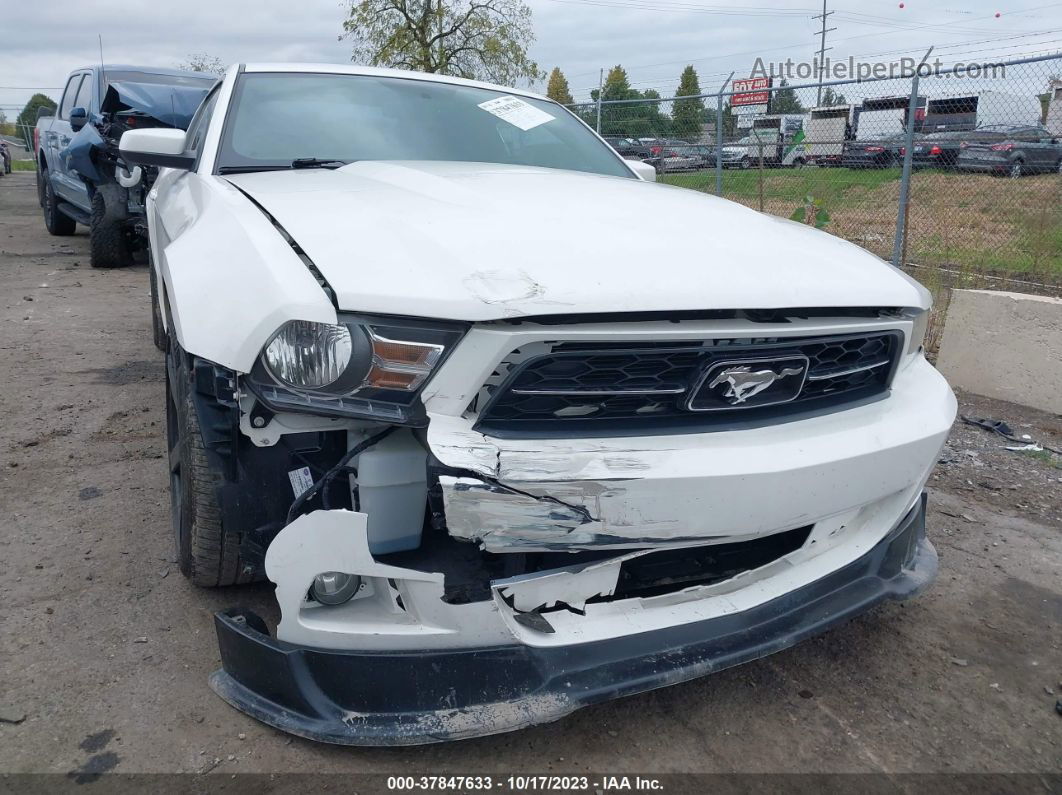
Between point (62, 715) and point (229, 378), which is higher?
point (229, 378)

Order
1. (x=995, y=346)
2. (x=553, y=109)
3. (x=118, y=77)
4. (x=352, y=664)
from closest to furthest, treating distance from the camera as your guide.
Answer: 1. (x=352, y=664)
2. (x=553, y=109)
3. (x=995, y=346)
4. (x=118, y=77)

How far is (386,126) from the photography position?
3.18 meters

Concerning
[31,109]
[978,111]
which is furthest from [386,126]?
[31,109]

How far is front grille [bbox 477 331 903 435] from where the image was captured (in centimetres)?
170

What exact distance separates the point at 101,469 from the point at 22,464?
13.3 inches

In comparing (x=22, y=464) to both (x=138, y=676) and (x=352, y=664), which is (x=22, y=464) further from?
(x=352, y=664)

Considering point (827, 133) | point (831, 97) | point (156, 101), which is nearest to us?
point (156, 101)

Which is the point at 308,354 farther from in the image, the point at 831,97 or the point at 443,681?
the point at 831,97

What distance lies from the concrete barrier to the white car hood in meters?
2.62

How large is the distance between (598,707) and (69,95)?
9.97 metres

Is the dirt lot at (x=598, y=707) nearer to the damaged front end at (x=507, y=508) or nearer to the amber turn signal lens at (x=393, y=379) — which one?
the damaged front end at (x=507, y=508)

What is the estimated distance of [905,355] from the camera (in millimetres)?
2340

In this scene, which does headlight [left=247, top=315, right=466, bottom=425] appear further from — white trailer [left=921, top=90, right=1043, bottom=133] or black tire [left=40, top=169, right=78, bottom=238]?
black tire [left=40, top=169, right=78, bottom=238]

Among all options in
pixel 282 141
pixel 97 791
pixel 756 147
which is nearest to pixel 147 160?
pixel 282 141
